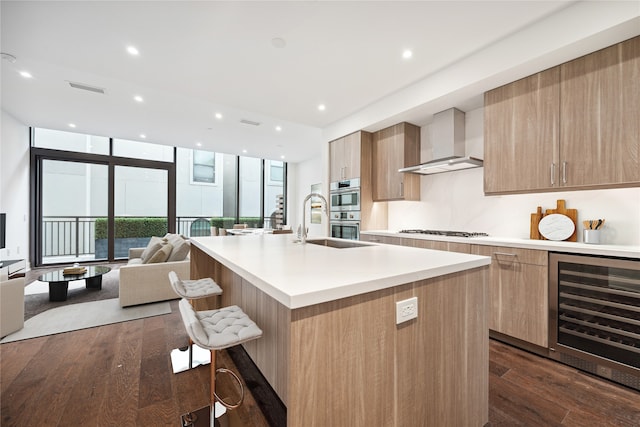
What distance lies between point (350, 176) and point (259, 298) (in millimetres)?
2905

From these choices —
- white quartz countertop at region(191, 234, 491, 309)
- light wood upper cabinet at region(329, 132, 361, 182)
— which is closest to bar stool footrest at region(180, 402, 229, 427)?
white quartz countertop at region(191, 234, 491, 309)

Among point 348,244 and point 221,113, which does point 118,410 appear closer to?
point 348,244

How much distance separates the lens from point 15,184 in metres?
4.69

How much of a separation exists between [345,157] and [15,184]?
592cm

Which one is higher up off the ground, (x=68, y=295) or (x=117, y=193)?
(x=117, y=193)

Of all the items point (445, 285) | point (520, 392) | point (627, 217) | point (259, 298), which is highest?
point (627, 217)

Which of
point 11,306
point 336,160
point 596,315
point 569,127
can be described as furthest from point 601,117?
point 11,306

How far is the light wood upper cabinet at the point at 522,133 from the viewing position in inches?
89.0

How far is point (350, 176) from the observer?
426 cm

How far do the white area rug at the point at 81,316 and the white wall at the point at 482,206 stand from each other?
3653mm

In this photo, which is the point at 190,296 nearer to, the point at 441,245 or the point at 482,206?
the point at 441,245

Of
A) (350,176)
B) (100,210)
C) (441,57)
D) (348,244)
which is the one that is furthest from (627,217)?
(100,210)

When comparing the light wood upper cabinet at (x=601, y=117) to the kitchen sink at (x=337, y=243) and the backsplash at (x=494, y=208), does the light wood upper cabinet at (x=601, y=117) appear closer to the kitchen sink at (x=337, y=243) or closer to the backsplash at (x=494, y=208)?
the backsplash at (x=494, y=208)

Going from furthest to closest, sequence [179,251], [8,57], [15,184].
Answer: [15,184] → [179,251] → [8,57]
